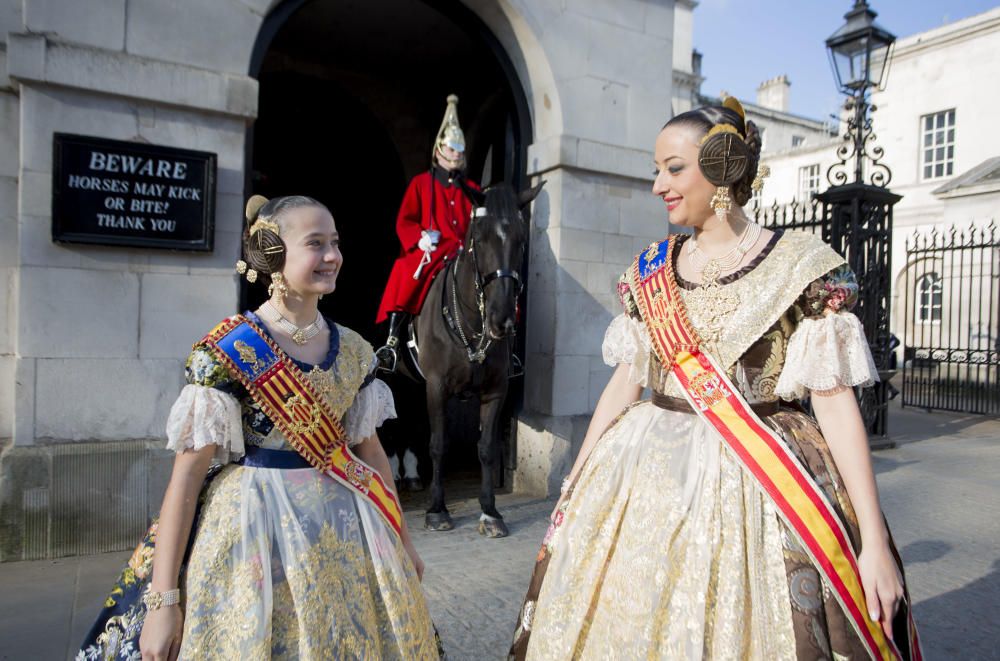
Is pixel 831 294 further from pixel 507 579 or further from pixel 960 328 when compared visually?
pixel 960 328

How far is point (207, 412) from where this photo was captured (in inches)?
68.5

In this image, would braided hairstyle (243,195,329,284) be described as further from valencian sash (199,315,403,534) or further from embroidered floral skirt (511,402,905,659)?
embroidered floral skirt (511,402,905,659)

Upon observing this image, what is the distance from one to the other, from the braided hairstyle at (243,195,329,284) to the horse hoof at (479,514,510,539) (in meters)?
3.24

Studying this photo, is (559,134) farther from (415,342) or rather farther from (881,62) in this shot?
(881,62)

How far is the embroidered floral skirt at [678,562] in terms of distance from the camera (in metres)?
1.66

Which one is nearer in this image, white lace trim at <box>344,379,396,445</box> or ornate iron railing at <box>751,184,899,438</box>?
white lace trim at <box>344,379,396,445</box>

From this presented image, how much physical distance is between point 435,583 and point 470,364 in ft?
5.68

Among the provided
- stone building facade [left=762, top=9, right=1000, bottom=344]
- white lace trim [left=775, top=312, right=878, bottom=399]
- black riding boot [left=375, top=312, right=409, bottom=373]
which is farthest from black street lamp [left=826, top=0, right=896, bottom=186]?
stone building facade [left=762, top=9, right=1000, bottom=344]

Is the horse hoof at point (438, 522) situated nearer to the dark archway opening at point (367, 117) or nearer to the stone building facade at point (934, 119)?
the dark archway opening at point (367, 117)

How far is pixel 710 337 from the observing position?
196 cm

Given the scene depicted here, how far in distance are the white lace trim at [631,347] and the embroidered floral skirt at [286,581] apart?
94cm

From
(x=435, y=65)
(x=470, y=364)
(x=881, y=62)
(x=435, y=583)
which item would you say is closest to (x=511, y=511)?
(x=470, y=364)

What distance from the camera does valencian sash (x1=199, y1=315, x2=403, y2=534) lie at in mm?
1837

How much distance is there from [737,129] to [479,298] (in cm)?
309
